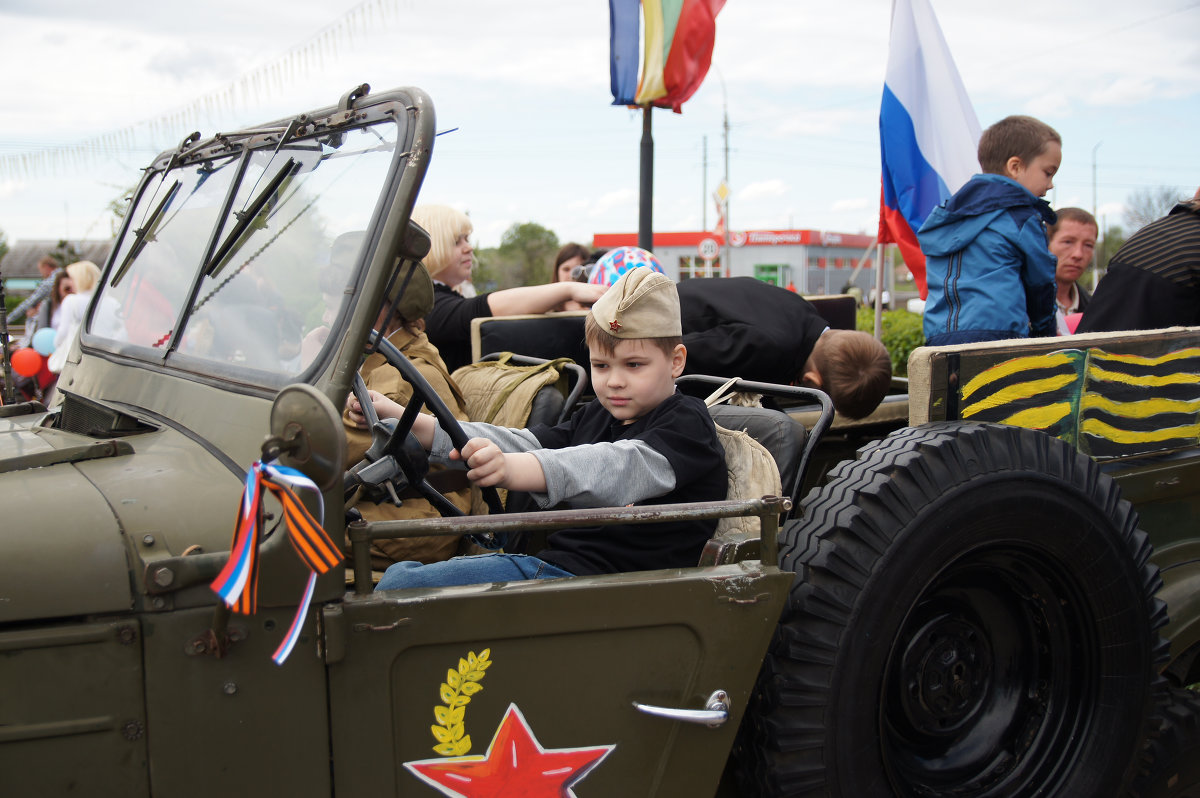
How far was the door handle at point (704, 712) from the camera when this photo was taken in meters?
1.78

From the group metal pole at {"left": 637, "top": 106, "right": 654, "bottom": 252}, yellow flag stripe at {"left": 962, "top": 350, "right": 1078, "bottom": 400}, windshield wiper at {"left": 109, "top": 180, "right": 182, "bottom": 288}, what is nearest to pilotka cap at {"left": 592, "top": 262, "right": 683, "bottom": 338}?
yellow flag stripe at {"left": 962, "top": 350, "right": 1078, "bottom": 400}

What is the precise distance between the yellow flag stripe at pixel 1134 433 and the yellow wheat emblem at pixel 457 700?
1.66 m

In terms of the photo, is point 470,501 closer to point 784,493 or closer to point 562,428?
point 562,428

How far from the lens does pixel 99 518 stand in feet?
5.14

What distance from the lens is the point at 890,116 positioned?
19.5 ft

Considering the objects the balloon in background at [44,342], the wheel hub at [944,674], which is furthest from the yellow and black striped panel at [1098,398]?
the balloon in background at [44,342]

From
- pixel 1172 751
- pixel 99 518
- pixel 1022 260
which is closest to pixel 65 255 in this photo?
pixel 1022 260

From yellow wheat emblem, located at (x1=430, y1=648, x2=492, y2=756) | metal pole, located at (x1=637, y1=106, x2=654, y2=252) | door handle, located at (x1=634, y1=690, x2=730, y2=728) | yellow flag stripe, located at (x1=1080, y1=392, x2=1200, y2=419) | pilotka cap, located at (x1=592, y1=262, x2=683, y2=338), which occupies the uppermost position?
metal pole, located at (x1=637, y1=106, x2=654, y2=252)

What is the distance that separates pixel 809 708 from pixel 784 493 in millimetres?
→ 710

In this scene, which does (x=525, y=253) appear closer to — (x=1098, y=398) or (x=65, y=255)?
(x=65, y=255)

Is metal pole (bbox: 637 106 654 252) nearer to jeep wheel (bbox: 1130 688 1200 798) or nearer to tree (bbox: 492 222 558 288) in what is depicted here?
jeep wheel (bbox: 1130 688 1200 798)

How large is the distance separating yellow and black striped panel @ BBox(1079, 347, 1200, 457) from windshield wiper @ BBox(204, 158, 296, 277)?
199cm

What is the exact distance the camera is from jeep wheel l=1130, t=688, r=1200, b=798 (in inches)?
93.8

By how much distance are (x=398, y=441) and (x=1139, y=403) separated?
6.30 feet
